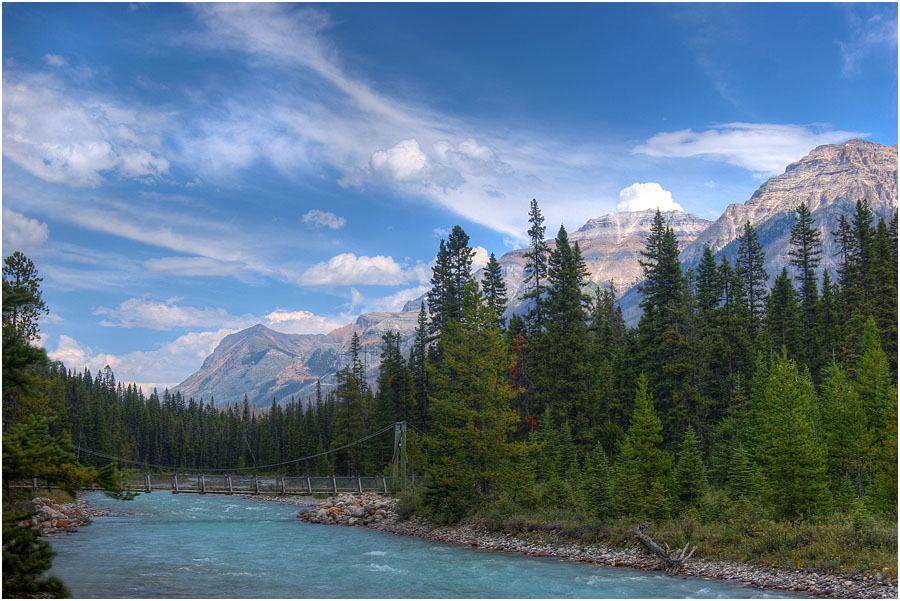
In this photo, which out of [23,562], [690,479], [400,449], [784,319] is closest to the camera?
[23,562]

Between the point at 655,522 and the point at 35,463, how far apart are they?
1077 inches

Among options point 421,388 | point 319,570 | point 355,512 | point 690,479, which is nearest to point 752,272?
point 421,388

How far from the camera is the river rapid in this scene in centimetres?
2256

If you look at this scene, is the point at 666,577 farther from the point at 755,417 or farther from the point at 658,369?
the point at 658,369

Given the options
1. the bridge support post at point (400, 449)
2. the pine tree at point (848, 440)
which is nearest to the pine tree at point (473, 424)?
the bridge support post at point (400, 449)

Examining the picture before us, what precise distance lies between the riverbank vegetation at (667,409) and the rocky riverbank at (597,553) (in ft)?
2.68

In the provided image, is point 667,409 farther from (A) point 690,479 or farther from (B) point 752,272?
(B) point 752,272

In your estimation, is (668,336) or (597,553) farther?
(668,336)

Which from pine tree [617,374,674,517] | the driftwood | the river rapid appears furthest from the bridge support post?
the driftwood

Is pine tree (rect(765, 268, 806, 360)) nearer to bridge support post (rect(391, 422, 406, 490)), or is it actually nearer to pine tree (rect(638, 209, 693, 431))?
pine tree (rect(638, 209, 693, 431))

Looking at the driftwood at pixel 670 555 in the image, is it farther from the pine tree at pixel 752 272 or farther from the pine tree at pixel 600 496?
the pine tree at pixel 752 272

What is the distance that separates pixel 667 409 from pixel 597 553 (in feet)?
70.8

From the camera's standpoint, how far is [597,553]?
96.9ft

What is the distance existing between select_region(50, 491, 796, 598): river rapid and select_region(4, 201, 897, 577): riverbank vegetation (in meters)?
4.49
